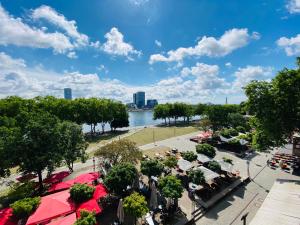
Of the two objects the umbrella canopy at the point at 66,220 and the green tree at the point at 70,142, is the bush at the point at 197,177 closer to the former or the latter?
the umbrella canopy at the point at 66,220

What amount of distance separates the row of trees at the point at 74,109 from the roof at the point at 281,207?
1820 inches

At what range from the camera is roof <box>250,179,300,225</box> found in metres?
13.2

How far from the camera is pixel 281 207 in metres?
14.6

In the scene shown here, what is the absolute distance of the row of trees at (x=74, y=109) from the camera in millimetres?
46006

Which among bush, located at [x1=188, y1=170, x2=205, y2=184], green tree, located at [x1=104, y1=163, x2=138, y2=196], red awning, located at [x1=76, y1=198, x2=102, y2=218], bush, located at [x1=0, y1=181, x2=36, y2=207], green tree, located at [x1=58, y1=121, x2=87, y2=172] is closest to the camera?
red awning, located at [x1=76, y1=198, x2=102, y2=218]

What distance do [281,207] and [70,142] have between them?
2316 centimetres

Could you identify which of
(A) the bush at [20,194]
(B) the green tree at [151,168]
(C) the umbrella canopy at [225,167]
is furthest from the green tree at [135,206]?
(C) the umbrella canopy at [225,167]

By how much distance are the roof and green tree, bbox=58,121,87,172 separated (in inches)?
824

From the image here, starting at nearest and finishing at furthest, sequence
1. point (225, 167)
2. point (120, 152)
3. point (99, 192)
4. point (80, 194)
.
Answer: point (80, 194) < point (99, 192) < point (120, 152) < point (225, 167)

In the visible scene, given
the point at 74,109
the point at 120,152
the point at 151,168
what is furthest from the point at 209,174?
the point at 74,109

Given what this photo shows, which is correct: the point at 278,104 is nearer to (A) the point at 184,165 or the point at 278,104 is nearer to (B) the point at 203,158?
(B) the point at 203,158

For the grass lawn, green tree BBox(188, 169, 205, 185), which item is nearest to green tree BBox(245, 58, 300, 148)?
green tree BBox(188, 169, 205, 185)

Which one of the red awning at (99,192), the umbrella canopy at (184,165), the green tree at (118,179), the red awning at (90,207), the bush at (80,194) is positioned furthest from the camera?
the umbrella canopy at (184,165)

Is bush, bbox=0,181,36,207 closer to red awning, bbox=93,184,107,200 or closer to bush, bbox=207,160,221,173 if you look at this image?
red awning, bbox=93,184,107,200
